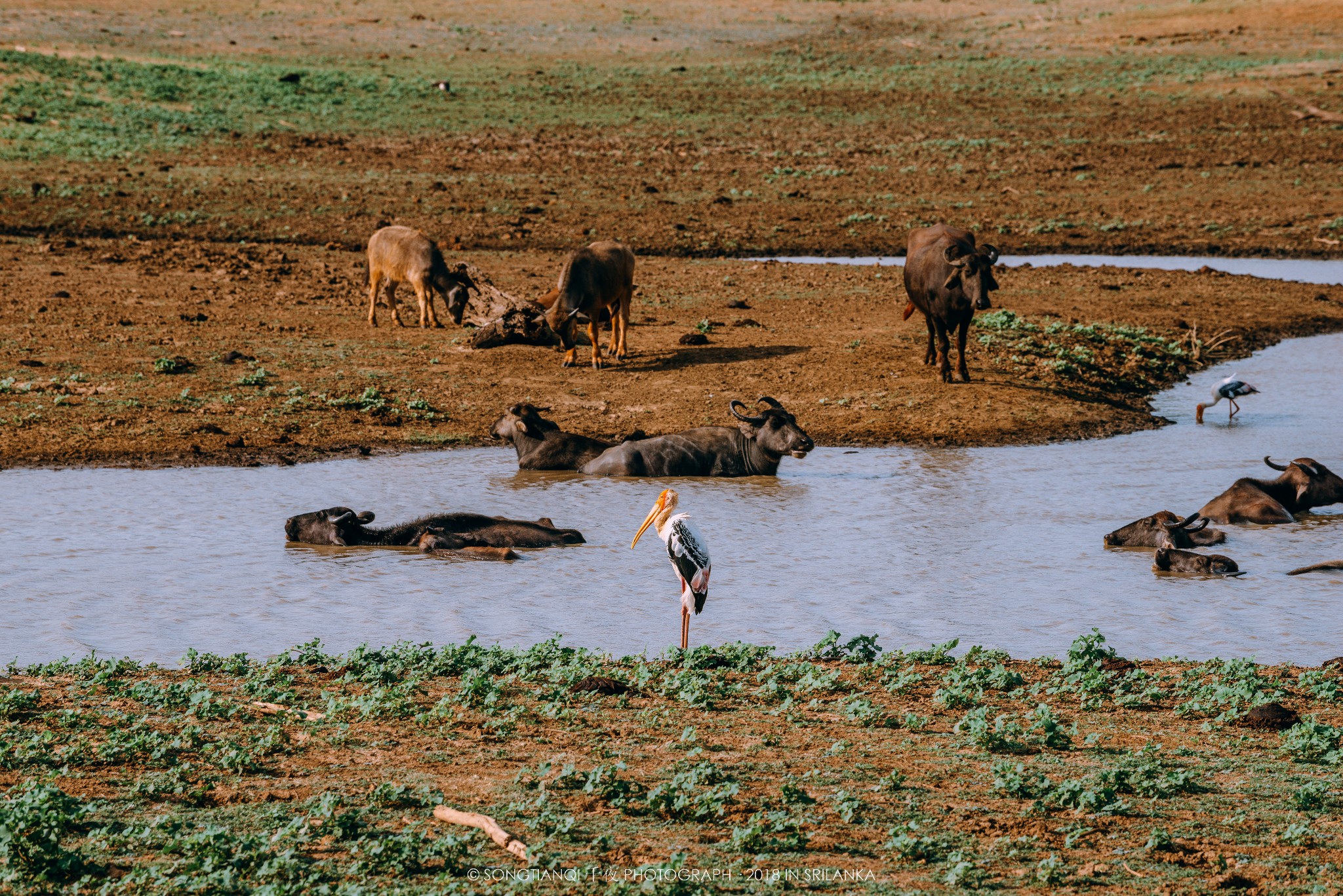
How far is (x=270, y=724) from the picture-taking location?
25.3 ft

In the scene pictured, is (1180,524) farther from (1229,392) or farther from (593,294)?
(593,294)

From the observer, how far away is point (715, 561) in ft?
38.9

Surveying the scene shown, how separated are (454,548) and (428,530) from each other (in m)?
0.33

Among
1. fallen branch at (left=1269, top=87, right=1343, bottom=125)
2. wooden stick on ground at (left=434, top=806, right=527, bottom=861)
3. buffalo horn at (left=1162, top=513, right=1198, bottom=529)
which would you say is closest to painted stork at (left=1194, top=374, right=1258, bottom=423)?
buffalo horn at (left=1162, top=513, right=1198, bottom=529)

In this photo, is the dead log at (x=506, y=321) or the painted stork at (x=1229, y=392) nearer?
the painted stork at (x=1229, y=392)

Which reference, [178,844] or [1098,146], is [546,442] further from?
[1098,146]

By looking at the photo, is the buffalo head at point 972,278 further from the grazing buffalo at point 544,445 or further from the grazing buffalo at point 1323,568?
the grazing buffalo at point 1323,568

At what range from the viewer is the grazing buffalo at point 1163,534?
11656mm

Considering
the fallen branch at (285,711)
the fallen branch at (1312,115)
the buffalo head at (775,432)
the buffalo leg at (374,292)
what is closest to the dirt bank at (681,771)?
the fallen branch at (285,711)

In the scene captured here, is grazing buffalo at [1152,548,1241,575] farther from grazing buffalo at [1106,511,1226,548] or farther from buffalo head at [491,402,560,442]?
buffalo head at [491,402,560,442]

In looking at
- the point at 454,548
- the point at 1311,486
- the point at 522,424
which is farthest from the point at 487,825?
the point at 1311,486

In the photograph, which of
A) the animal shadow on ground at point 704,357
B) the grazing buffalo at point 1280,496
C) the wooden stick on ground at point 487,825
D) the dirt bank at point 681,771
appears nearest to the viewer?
the dirt bank at point 681,771

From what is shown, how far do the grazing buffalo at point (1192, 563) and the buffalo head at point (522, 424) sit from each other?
6.26 m

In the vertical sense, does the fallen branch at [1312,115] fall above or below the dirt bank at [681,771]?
above
